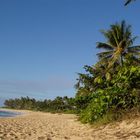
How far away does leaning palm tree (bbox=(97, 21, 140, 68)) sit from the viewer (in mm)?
29359

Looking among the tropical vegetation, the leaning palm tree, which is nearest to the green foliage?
the tropical vegetation

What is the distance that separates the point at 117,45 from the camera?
30062 millimetres

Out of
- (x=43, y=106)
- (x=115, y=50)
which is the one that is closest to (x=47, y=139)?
(x=115, y=50)

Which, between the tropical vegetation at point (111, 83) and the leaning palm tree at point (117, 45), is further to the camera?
the leaning palm tree at point (117, 45)

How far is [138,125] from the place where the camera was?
32.5ft

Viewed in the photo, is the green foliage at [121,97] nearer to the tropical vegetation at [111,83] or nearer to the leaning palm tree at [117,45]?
the tropical vegetation at [111,83]

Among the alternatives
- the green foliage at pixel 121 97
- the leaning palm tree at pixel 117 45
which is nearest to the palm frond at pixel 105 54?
the leaning palm tree at pixel 117 45

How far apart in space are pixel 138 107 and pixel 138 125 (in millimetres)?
1452

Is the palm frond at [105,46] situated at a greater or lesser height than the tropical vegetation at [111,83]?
greater

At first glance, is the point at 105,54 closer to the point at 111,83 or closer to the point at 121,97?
the point at 111,83

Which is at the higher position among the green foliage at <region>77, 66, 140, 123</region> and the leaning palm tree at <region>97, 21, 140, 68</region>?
the leaning palm tree at <region>97, 21, 140, 68</region>

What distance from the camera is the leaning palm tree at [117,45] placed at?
29359mm

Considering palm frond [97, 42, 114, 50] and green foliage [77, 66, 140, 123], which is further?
palm frond [97, 42, 114, 50]

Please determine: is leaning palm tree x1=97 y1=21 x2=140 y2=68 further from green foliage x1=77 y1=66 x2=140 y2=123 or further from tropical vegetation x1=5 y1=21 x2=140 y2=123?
A: green foliage x1=77 y1=66 x2=140 y2=123
